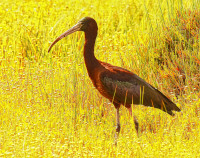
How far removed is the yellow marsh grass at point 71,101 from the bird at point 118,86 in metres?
0.24

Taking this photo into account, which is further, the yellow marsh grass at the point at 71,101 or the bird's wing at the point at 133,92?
the bird's wing at the point at 133,92

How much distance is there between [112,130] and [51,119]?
0.76 meters

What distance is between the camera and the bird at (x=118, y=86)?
6.28m

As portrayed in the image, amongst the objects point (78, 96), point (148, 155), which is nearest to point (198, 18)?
point (78, 96)

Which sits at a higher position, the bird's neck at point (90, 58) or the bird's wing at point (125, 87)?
the bird's neck at point (90, 58)

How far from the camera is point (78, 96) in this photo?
23.1ft

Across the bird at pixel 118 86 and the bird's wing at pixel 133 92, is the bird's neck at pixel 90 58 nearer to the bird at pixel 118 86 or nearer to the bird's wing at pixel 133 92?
the bird at pixel 118 86

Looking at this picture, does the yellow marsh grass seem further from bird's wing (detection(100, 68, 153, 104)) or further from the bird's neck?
the bird's neck

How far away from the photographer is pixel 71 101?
700 centimetres

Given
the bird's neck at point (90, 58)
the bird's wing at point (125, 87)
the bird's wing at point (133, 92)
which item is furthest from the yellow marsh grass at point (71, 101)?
the bird's neck at point (90, 58)

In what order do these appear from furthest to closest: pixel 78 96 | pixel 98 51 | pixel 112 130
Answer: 1. pixel 98 51
2. pixel 78 96
3. pixel 112 130

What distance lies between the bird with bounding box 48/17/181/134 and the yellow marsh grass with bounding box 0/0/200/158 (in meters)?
0.24

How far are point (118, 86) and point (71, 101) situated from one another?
908mm

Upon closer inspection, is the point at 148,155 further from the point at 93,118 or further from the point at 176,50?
the point at 176,50
